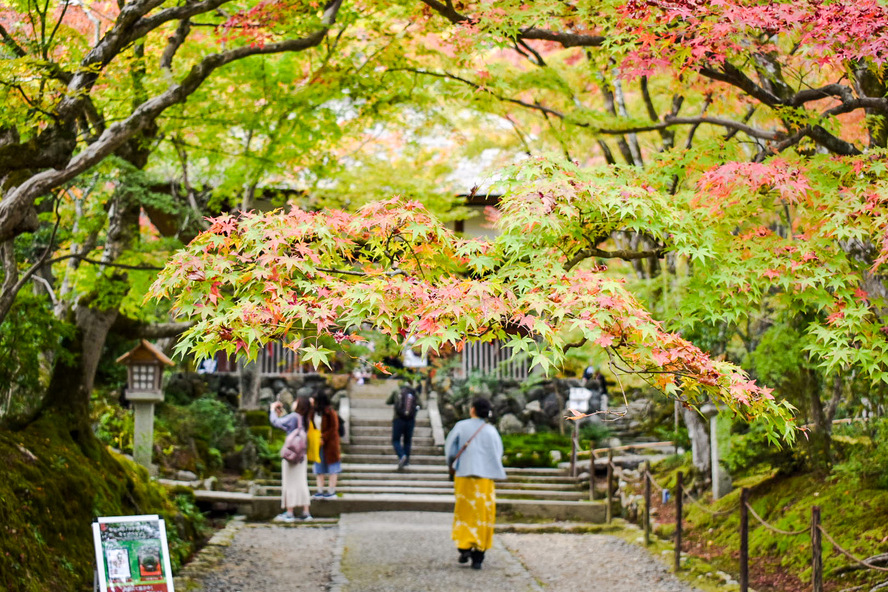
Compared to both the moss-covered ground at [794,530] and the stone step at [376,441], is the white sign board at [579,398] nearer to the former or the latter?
the stone step at [376,441]

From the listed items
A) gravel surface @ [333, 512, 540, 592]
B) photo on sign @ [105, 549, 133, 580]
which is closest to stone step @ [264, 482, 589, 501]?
gravel surface @ [333, 512, 540, 592]

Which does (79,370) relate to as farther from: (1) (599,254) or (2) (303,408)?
(1) (599,254)

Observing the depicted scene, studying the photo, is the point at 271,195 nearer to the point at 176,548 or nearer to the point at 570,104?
the point at 570,104

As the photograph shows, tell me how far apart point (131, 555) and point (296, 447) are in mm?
5808

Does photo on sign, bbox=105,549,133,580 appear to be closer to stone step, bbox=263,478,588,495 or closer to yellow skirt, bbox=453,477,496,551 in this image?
yellow skirt, bbox=453,477,496,551

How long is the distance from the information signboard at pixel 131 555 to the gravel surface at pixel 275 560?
207 cm

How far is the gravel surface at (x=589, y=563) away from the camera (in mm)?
8406

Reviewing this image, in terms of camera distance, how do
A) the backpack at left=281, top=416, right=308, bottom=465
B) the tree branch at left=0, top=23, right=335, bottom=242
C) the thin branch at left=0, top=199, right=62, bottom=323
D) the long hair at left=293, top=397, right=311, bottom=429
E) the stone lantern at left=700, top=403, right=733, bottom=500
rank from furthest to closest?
the long hair at left=293, top=397, right=311, bottom=429 → the backpack at left=281, top=416, right=308, bottom=465 → the stone lantern at left=700, top=403, right=733, bottom=500 → the thin branch at left=0, top=199, right=62, bottom=323 → the tree branch at left=0, top=23, right=335, bottom=242

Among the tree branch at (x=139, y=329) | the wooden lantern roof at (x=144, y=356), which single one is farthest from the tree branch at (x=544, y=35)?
the wooden lantern roof at (x=144, y=356)

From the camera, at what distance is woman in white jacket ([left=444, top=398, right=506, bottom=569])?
8656mm

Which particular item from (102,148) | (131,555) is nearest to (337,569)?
(131,555)

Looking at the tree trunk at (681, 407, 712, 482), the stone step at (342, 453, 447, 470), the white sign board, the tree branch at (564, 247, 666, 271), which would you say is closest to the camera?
the tree branch at (564, 247, 666, 271)

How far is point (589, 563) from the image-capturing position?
9.55 metres

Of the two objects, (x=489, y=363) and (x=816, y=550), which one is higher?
(x=489, y=363)
